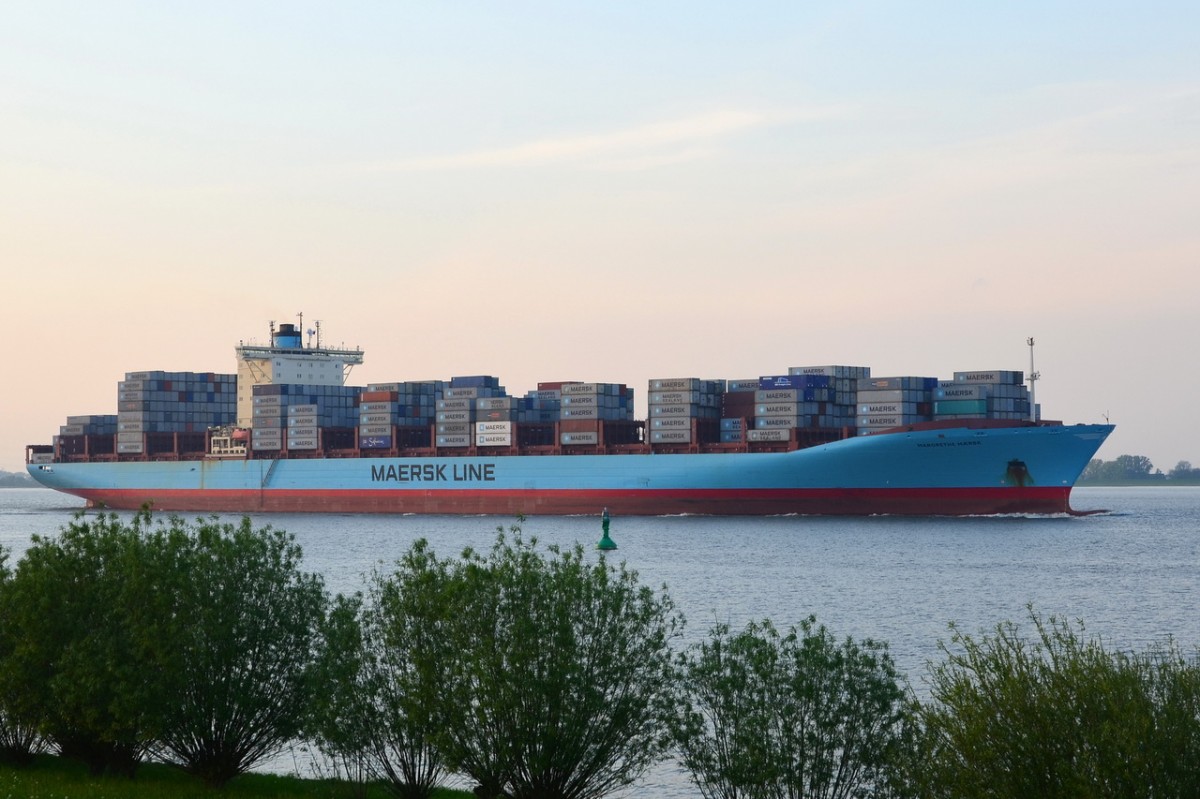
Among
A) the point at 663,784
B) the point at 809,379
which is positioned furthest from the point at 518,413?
the point at 663,784

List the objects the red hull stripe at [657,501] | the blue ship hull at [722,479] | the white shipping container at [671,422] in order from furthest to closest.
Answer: the white shipping container at [671,422]
the red hull stripe at [657,501]
the blue ship hull at [722,479]

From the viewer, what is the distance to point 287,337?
9100 cm

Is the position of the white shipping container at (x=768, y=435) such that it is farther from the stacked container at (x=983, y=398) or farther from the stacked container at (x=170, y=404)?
the stacked container at (x=170, y=404)

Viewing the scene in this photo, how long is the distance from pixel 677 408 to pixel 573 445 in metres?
6.67

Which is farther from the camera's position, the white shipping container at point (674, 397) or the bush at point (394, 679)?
the white shipping container at point (674, 397)

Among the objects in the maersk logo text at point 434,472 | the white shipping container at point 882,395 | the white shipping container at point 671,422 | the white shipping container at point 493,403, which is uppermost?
the white shipping container at point 882,395

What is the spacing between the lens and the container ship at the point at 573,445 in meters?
61.2

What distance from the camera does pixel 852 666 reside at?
1399 centimetres

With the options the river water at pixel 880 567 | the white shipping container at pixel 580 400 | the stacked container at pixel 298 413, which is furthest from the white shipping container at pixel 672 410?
the stacked container at pixel 298 413

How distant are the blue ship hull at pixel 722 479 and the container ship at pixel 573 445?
0.30 ft

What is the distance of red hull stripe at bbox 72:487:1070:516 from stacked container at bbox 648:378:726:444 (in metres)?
2.87

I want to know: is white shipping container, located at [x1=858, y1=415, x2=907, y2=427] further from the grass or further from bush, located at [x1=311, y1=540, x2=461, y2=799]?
bush, located at [x1=311, y1=540, x2=461, y2=799]

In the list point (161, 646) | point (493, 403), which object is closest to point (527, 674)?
point (161, 646)

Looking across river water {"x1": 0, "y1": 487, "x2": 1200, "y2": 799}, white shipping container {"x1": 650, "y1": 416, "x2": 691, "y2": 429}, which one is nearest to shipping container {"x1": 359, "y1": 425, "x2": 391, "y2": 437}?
river water {"x1": 0, "y1": 487, "x2": 1200, "y2": 799}
